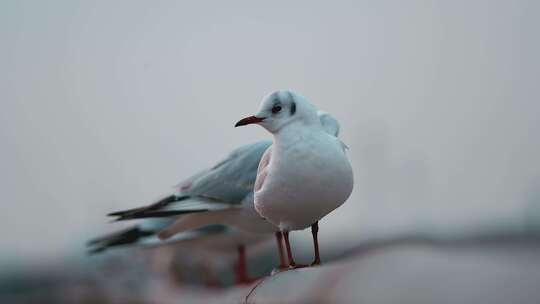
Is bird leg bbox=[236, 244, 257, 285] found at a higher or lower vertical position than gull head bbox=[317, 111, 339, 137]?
lower

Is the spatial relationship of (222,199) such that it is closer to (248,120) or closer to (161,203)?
(161,203)

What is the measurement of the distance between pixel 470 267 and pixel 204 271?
4.38m

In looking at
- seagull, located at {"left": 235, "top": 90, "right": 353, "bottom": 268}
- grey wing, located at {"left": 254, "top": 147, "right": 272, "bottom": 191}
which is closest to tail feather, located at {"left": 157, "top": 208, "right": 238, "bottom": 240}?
grey wing, located at {"left": 254, "top": 147, "right": 272, "bottom": 191}

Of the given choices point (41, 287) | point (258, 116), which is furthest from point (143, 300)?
point (41, 287)

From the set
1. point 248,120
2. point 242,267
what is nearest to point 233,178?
point 242,267

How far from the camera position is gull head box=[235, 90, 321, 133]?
1.84 m

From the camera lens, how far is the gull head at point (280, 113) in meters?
1.84

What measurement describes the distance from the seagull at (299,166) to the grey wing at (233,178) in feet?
3.90

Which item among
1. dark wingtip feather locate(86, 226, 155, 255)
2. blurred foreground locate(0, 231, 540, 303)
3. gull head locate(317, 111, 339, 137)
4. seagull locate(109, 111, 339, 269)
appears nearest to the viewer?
blurred foreground locate(0, 231, 540, 303)

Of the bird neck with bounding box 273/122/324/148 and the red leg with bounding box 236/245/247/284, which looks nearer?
the bird neck with bounding box 273/122/324/148

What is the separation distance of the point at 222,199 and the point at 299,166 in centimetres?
143

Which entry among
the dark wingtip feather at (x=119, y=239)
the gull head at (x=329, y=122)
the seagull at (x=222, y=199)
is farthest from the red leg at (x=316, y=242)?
the dark wingtip feather at (x=119, y=239)

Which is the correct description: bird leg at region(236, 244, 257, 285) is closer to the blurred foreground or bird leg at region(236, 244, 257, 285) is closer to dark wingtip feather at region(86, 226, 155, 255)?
dark wingtip feather at region(86, 226, 155, 255)

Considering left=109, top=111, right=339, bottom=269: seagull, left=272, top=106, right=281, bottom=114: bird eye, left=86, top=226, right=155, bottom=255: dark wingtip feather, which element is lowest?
left=86, top=226, right=155, bottom=255: dark wingtip feather
